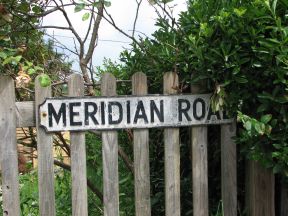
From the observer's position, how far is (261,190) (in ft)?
9.30

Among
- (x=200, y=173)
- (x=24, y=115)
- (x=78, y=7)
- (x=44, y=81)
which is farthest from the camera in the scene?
(x=200, y=173)

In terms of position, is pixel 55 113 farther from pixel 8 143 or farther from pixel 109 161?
pixel 109 161

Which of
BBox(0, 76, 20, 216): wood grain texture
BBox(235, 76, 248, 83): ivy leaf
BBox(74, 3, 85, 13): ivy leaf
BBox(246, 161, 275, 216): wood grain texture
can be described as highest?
BBox(74, 3, 85, 13): ivy leaf

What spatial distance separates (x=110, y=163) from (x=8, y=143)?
550 millimetres

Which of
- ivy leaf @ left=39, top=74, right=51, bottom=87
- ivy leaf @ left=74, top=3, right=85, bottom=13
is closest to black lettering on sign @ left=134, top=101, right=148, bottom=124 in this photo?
ivy leaf @ left=39, top=74, right=51, bottom=87

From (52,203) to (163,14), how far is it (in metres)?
1.24

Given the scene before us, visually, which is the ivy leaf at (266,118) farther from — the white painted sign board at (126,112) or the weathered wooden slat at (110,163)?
the weathered wooden slat at (110,163)

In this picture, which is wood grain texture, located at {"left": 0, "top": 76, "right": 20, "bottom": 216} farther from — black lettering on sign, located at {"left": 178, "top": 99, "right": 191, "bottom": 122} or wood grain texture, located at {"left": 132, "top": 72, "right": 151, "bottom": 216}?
black lettering on sign, located at {"left": 178, "top": 99, "right": 191, "bottom": 122}

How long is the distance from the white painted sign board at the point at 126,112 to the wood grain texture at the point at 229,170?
8 centimetres

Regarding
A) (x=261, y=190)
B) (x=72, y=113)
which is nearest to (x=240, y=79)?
(x=261, y=190)

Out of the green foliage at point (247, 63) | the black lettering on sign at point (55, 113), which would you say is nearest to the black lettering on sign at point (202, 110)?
the green foliage at point (247, 63)

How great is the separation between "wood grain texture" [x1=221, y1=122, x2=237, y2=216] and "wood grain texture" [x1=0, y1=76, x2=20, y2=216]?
45.6 inches

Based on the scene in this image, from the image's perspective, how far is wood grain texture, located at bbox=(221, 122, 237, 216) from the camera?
2.83m

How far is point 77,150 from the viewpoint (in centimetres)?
264
